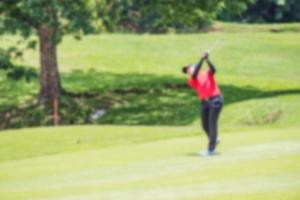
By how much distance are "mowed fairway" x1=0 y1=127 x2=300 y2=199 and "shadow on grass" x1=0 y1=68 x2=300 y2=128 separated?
14277mm

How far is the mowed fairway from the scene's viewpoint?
1241 cm

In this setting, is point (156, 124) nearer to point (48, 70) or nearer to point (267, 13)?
point (48, 70)

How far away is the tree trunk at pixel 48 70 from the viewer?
119 feet

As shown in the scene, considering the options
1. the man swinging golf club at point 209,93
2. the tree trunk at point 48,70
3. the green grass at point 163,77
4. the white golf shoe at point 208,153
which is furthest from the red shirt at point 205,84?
Answer: the tree trunk at point 48,70

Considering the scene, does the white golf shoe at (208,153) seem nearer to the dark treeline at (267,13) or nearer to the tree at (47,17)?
the tree at (47,17)

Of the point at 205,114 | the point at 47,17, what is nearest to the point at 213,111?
the point at 205,114

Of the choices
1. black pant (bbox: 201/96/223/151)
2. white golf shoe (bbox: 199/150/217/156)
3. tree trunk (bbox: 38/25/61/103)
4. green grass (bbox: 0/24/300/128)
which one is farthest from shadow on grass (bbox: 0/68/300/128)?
white golf shoe (bbox: 199/150/217/156)

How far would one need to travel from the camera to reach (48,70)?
37.1m

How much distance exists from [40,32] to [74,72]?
10.6 metres

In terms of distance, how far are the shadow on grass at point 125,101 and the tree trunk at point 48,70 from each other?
50 centimetres

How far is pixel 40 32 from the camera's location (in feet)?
119

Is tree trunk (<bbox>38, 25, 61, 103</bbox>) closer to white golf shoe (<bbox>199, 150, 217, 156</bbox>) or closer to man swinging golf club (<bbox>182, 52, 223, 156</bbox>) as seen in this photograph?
man swinging golf club (<bbox>182, 52, 223, 156</bbox>)

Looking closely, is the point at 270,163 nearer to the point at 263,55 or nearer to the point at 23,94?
the point at 23,94

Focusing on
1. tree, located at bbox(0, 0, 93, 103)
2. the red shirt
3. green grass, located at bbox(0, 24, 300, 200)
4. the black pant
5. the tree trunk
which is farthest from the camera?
the tree trunk
